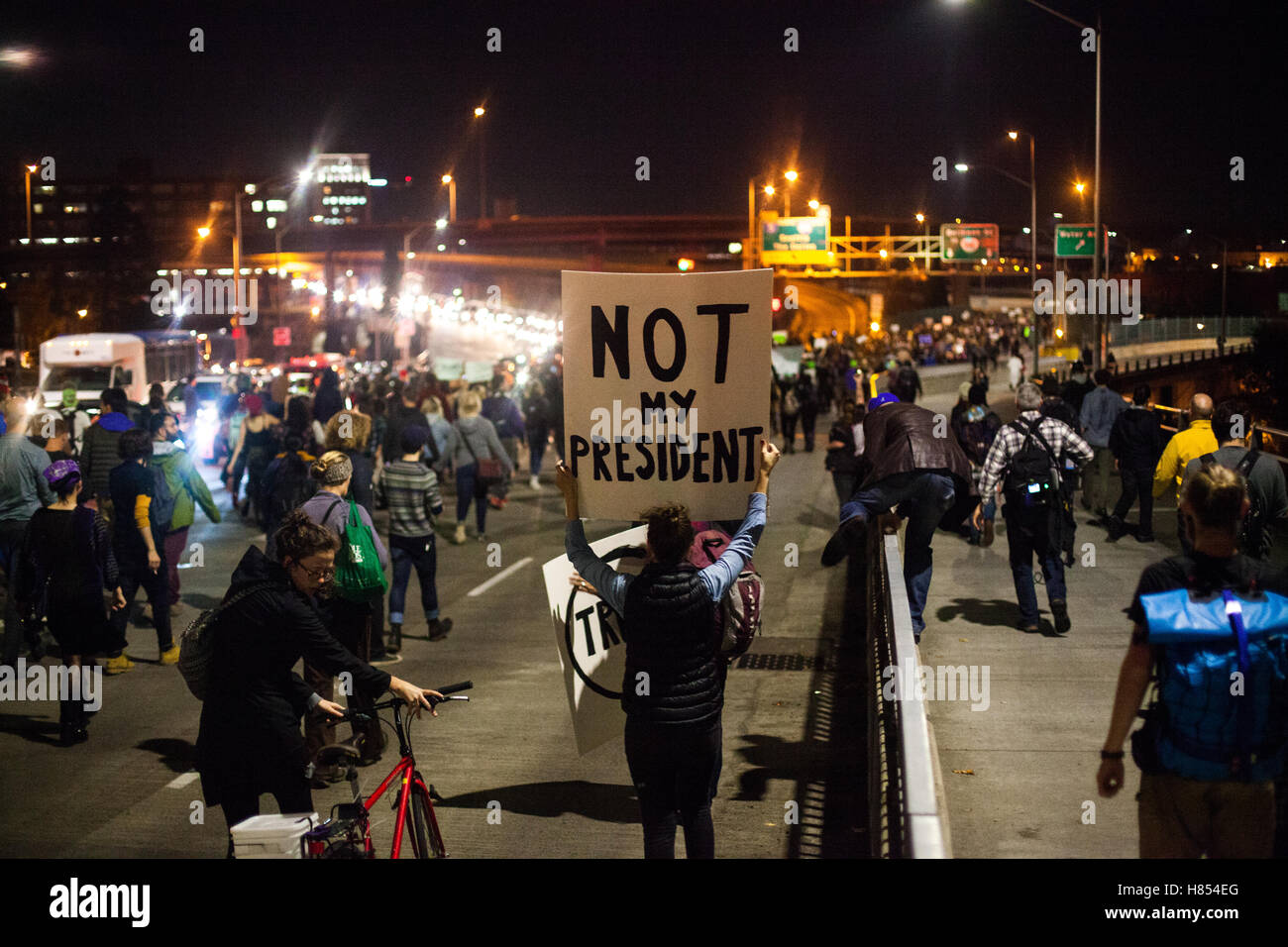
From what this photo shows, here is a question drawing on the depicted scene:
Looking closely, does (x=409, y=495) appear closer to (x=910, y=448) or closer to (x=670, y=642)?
(x=910, y=448)

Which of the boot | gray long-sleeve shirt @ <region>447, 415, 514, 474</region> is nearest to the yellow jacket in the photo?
the boot

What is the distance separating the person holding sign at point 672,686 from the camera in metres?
5.11

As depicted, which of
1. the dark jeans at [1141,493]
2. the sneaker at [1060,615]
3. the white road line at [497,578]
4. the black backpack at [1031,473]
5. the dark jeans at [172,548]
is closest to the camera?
the black backpack at [1031,473]

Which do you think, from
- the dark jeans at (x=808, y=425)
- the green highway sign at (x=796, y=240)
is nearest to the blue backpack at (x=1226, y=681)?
the dark jeans at (x=808, y=425)

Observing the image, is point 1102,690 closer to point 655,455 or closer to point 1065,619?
point 1065,619

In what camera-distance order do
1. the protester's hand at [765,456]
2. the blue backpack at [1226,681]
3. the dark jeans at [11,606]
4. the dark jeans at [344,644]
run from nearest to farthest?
the blue backpack at [1226,681] < the protester's hand at [765,456] < the dark jeans at [344,644] < the dark jeans at [11,606]

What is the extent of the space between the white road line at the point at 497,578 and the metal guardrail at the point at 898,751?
5.22m

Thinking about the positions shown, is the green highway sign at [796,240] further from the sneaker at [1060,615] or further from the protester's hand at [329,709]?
the protester's hand at [329,709]

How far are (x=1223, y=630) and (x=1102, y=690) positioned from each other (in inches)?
181

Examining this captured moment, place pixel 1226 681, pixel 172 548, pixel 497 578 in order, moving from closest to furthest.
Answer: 1. pixel 1226 681
2. pixel 172 548
3. pixel 497 578

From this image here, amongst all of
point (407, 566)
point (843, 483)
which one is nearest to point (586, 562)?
point (407, 566)

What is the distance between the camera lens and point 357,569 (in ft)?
27.3

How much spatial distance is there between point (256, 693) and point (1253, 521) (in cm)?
656
